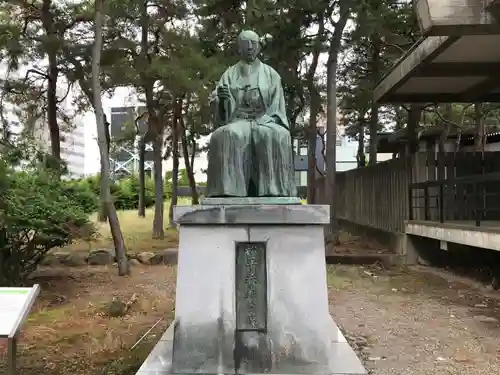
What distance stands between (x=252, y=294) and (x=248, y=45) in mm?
2294

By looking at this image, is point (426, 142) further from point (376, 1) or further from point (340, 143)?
point (340, 143)

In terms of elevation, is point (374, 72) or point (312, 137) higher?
point (374, 72)

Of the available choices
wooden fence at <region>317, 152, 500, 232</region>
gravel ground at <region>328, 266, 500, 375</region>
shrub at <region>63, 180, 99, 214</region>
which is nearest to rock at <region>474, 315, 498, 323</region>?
gravel ground at <region>328, 266, 500, 375</region>

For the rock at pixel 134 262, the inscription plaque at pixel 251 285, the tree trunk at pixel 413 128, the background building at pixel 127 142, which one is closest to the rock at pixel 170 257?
the rock at pixel 134 262

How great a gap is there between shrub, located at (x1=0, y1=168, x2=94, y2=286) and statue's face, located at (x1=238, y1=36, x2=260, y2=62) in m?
4.75

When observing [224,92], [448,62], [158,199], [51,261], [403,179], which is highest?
[448,62]

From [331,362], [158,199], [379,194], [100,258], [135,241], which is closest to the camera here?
[331,362]

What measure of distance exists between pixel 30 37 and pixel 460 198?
10.3 m

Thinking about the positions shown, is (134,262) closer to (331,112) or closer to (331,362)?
(331,112)

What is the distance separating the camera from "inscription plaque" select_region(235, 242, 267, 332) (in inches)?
175

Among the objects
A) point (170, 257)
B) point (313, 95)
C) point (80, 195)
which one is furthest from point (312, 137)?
point (80, 195)

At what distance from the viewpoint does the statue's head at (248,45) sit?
16.5 feet

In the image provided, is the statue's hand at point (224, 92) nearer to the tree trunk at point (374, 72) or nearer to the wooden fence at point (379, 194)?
the wooden fence at point (379, 194)

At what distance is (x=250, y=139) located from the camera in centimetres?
486
